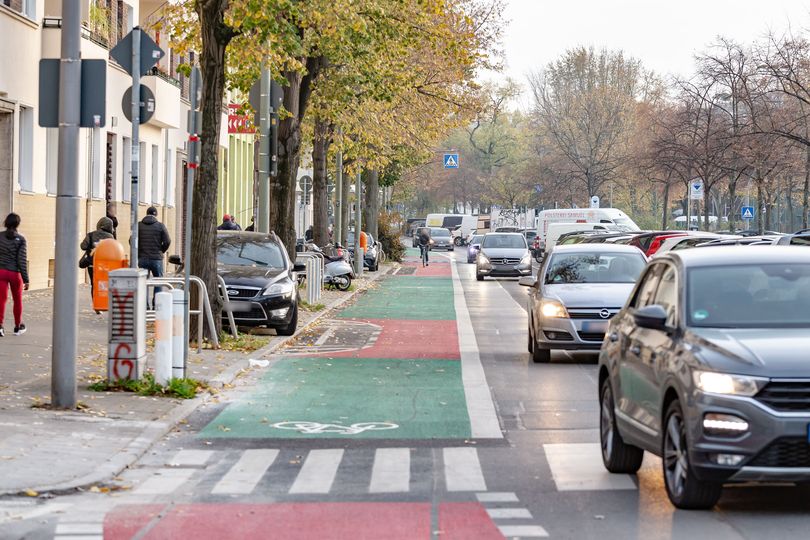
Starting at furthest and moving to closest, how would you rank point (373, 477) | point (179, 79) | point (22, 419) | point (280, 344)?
point (179, 79), point (280, 344), point (22, 419), point (373, 477)

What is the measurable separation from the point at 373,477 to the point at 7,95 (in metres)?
22.1

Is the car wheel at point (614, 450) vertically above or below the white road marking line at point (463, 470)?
above

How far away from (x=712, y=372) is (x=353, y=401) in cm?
678

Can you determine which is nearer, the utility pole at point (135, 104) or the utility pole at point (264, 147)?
the utility pole at point (135, 104)

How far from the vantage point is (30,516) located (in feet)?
27.7

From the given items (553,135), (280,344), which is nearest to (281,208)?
A: (280,344)

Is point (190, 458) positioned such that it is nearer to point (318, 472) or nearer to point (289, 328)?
point (318, 472)

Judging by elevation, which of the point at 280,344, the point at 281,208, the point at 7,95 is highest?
the point at 7,95

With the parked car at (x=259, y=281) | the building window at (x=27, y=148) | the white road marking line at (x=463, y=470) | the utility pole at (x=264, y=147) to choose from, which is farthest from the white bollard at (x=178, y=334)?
the building window at (x=27, y=148)

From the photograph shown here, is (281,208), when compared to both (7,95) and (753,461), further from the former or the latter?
(753,461)

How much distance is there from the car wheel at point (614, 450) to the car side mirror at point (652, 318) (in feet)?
3.50

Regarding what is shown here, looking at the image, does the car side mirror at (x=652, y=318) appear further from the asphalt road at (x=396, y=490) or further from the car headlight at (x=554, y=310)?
the car headlight at (x=554, y=310)

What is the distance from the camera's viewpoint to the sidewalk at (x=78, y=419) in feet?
32.4

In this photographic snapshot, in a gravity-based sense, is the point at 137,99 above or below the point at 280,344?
above
